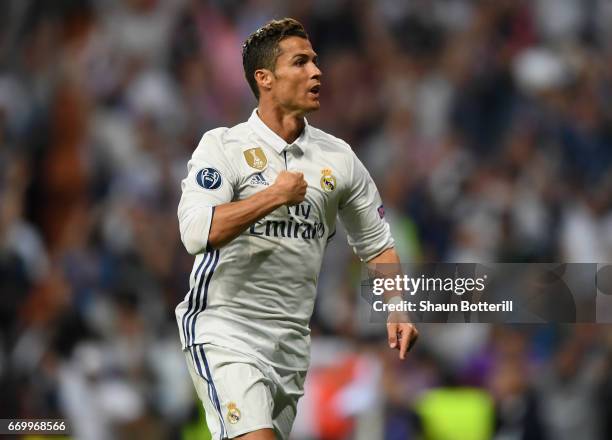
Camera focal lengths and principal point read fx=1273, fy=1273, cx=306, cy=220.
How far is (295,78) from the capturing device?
5.29 meters

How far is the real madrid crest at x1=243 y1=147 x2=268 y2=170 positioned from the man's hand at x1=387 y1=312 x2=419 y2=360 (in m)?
0.85

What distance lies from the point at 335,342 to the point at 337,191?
3.18m

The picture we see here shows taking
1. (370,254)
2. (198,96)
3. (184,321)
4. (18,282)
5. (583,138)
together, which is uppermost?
(198,96)

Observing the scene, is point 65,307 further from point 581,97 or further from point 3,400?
point 581,97

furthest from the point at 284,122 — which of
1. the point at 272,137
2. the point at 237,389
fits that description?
the point at 237,389

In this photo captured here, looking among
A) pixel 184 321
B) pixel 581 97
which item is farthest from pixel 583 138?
pixel 184 321

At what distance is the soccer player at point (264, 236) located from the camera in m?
4.86

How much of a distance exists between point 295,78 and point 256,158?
1.31ft

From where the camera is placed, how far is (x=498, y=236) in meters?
8.80

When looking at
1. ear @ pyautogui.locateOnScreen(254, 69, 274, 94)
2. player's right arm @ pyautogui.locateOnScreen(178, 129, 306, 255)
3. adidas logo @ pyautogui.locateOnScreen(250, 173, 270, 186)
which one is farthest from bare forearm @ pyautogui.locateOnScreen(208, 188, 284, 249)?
ear @ pyautogui.locateOnScreen(254, 69, 274, 94)

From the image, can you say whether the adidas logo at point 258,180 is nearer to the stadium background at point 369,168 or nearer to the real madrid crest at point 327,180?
the real madrid crest at point 327,180

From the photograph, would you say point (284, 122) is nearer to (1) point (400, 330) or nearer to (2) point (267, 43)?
(2) point (267, 43)

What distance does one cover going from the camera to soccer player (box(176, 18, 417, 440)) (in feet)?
15.9

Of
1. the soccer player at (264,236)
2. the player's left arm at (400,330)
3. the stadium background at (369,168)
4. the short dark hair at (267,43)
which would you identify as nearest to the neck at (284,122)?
the soccer player at (264,236)
